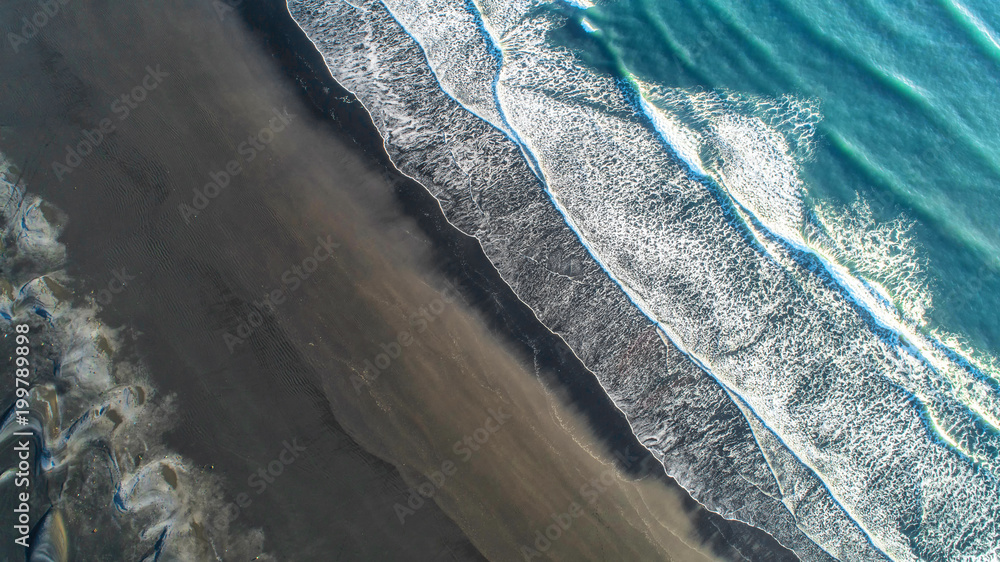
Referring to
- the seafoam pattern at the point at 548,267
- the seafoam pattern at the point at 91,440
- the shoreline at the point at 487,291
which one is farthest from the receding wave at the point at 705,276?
the seafoam pattern at the point at 91,440

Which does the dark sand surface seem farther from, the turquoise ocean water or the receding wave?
the turquoise ocean water

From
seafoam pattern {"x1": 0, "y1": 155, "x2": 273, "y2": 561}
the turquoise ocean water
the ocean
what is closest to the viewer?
seafoam pattern {"x1": 0, "y1": 155, "x2": 273, "y2": 561}

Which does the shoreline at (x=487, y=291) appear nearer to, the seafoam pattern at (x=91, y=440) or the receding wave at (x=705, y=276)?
the receding wave at (x=705, y=276)

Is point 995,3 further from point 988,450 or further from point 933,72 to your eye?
point 988,450

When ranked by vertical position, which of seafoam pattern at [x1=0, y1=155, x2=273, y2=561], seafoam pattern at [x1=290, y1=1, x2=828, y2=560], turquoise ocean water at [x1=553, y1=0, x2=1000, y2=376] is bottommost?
seafoam pattern at [x1=0, y1=155, x2=273, y2=561]

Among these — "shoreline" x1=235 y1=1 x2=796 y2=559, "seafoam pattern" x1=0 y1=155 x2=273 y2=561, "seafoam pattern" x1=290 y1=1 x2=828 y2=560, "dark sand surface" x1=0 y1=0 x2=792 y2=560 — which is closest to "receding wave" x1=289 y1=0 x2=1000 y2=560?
"seafoam pattern" x1=290 y1=1 x2=828 y2=560

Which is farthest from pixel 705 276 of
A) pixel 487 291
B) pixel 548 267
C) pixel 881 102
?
pixel 881 102

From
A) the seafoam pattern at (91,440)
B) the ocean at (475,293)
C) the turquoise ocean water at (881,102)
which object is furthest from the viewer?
the turquoise ocean water at (881,102)

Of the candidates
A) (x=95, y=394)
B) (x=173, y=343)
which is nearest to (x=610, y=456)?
(x=173, y=343)
